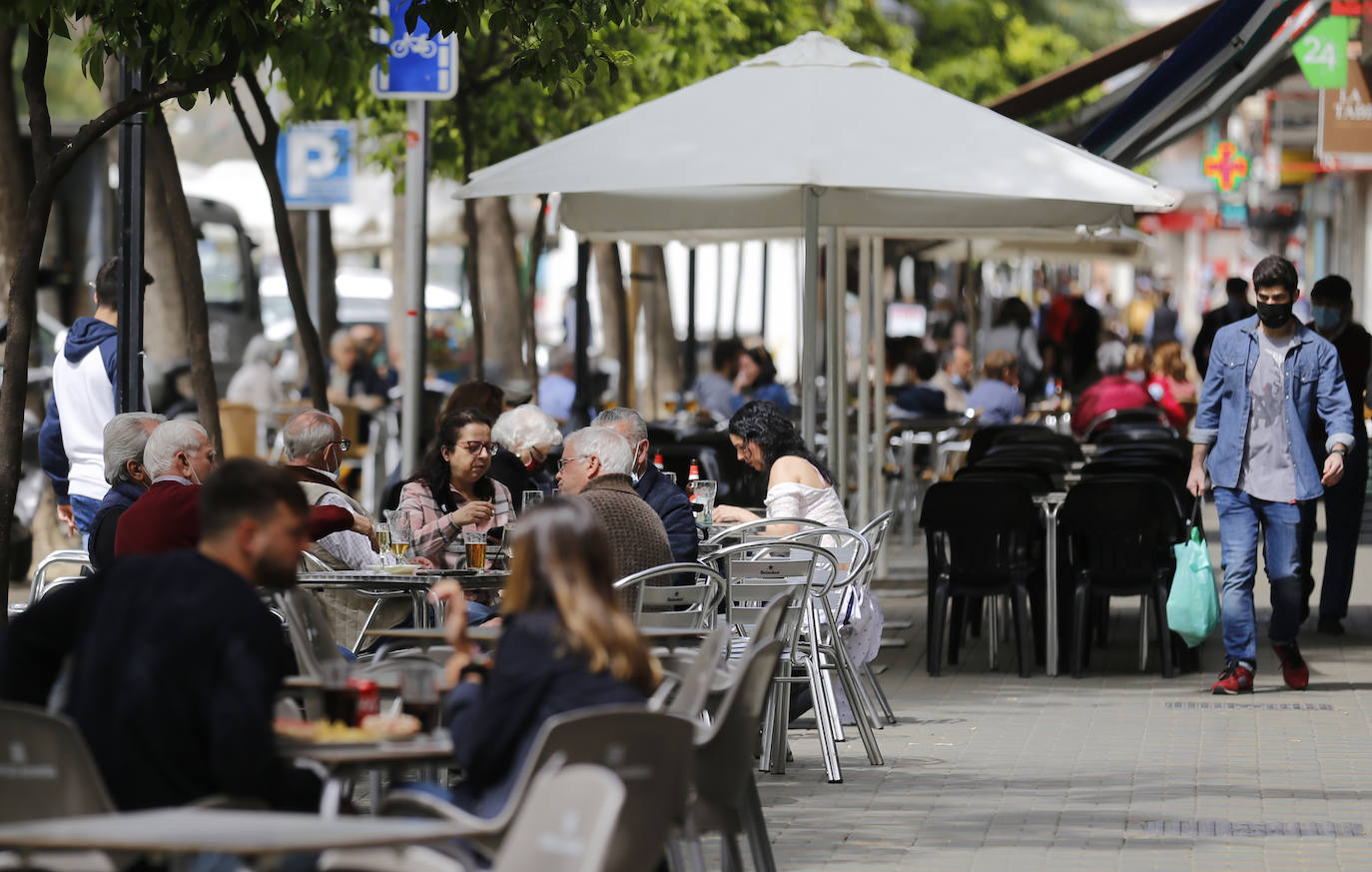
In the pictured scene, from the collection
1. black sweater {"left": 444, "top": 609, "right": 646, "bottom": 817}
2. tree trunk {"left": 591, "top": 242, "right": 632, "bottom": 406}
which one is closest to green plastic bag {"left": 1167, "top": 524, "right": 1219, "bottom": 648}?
black sweater {"left": 444, "top": 609, "right": 646, "bottom": 817}

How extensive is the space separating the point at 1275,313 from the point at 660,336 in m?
17.5

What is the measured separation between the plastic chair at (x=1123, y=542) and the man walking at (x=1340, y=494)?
1263 mm

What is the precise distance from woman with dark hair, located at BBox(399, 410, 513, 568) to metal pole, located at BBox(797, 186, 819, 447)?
8.83ft

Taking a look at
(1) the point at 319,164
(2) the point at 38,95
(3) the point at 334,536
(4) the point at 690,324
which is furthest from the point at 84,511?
(4) the point at 690,324

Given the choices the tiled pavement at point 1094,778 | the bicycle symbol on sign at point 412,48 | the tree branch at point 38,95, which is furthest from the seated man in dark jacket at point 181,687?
the bicycle symbol on sign at point 412,48

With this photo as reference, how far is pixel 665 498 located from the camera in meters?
8.51

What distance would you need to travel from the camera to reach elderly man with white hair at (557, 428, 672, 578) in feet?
24.6

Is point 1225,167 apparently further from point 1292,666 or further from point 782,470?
point 782,470

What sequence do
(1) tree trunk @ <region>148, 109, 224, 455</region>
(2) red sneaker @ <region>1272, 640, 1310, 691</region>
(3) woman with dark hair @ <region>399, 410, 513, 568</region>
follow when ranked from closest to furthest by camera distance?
(3) woman with dark hair @ <region>399, 410, 513, 568</region>, (2) red sneaker @ <region>1272, 640, 1310, 691</region>, (1) tree trunk @ <region>148, 109, 224, 455</region>

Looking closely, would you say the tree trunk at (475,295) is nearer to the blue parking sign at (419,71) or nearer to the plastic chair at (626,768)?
the blue parking sign at (419,71)

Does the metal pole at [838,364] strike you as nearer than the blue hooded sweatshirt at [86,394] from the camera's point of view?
No

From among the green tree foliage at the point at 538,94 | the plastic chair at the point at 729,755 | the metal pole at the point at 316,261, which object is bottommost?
the plastic chair at the point at 729,755

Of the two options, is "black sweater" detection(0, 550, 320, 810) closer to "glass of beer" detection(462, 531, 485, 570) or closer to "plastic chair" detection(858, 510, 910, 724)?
"glass of beer" detection(462, 531, 485, 570)

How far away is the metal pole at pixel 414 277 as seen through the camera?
1115 cm
